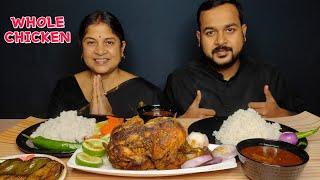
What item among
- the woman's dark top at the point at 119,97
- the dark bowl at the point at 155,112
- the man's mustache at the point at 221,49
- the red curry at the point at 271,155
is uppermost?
the man's mustache at the point at 221,49

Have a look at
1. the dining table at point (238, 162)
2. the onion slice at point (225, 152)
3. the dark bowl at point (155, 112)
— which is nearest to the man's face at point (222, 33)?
the dining table at point (238, 162)

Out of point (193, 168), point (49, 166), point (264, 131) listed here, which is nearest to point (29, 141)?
point (49, 166)

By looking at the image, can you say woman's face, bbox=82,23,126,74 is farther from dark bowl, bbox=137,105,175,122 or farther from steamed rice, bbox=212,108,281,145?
steamed rice, bbox=212,108,281,145

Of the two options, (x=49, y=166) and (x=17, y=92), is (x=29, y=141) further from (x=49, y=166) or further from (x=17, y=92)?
(x=17, y=92)

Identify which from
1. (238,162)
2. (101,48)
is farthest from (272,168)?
(101,48)

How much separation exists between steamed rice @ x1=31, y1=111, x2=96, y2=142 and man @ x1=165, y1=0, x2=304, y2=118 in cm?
110

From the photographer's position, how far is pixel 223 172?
148 cm

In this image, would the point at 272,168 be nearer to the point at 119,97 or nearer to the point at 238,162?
the point at 238,162

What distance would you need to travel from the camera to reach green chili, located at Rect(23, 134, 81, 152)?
66.6 inches

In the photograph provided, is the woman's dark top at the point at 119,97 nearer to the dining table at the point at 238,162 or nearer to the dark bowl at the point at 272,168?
the dining table at the point at 238,162

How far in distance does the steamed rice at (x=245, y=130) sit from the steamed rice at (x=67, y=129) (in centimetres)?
71

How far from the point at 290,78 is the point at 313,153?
2249 mm

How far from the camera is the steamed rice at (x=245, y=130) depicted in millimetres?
1814

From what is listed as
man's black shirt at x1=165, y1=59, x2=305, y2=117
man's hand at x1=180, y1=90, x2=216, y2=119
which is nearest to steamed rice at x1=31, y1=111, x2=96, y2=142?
man's hand at x1=180, y1=90, x2=216, y2=119
